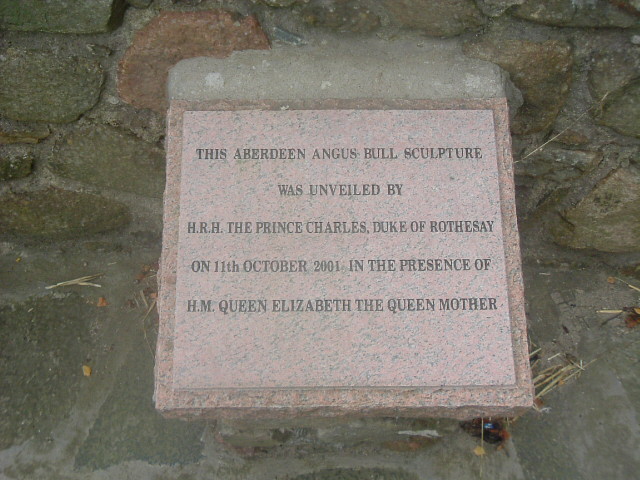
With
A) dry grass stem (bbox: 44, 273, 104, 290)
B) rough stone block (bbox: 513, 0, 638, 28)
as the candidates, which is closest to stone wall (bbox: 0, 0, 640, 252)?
rough stone block (bbox: 513, 0, 638, 28)

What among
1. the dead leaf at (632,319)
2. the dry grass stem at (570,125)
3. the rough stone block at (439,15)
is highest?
the rough stone block at (439,15)

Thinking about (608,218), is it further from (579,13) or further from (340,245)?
(340,245)

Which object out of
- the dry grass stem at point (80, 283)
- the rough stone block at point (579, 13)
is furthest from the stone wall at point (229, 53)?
the dry grass stem at point (80, 283)

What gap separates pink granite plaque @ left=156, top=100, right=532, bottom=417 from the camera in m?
1.89

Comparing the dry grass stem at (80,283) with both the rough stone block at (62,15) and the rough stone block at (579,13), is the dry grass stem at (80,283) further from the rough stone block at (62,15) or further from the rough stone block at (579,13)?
the rough stone block at (579,13)

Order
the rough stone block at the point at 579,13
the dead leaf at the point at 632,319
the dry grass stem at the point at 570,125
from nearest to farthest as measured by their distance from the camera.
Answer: the rough stone block at the point at 579,13, the dry grass stem at the point at 570,125, the dead leaf at the point at 632,319

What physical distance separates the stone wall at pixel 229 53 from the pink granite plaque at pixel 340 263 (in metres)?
0.30

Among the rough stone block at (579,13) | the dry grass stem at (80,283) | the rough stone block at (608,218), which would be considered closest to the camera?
the rough stone block at (579,13)

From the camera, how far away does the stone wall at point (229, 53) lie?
6.96ft

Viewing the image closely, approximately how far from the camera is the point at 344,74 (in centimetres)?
218

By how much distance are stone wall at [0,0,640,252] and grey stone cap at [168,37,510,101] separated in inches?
1.8

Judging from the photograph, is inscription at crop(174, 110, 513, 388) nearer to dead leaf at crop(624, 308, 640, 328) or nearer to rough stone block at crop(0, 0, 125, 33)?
rough stone block at crop(0, 0, 125, 33)

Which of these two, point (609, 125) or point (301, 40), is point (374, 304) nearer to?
point (301, 40)

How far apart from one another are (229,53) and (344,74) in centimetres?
47
